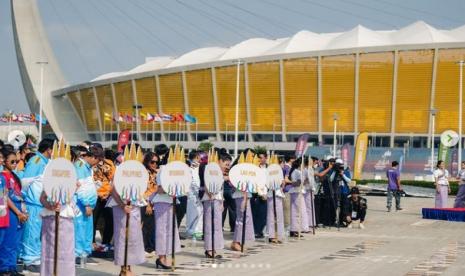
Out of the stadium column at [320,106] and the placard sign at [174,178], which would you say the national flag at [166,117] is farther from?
the placard sign at [174,178]

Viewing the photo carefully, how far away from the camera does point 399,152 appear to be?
197 ft

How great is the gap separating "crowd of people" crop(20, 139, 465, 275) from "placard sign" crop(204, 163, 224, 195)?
0.44ft

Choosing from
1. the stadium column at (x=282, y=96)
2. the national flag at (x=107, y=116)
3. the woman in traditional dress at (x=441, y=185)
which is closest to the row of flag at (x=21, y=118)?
the national flag at (x=107, y=116)

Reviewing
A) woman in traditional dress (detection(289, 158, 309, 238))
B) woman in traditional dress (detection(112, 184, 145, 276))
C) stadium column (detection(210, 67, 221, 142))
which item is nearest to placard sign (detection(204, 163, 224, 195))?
woman in traditional dress (detection(112, 184, 145, 276))

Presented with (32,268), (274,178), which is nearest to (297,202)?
(274,178)

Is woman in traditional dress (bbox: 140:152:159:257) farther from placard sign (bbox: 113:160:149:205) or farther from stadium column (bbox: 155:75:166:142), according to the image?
stadium column (bbox: 155:75:166:142)

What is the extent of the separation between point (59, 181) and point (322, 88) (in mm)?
62562

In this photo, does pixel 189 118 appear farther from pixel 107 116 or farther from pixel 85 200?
pixel 85 200

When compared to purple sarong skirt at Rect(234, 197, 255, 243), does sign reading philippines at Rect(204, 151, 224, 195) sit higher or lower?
higher

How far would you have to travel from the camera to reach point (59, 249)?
9.04 m

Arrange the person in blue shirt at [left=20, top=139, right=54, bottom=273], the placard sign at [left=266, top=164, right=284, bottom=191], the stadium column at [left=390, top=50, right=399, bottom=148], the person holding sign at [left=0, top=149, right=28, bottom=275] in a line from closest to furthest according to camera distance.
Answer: the person holding sign at [left=0, top=149, right=28, bottom=275] → the person in blue shirt at [left=20, top=139, right=54, bottom=273] → the placard sign at [left=266, top=164, right=284, bottom=191] → the stadium column at [left=390, top=50, right=399, bottom=148]

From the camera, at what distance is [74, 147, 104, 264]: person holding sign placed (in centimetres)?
997

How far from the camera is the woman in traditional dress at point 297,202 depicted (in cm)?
1614

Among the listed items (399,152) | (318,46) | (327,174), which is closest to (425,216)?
(327,174)
